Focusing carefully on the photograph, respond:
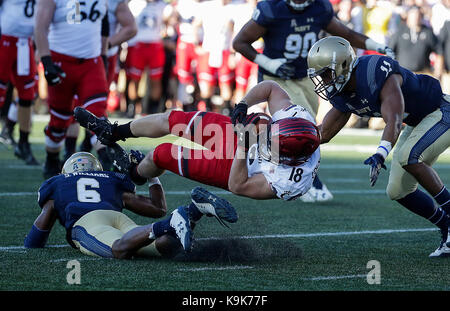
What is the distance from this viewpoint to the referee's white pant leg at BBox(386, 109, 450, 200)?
5.14 metres

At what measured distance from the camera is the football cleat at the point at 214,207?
14.8ft

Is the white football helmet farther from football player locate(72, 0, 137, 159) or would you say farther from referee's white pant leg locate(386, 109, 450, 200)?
referee's white pant leg locate(386, 109, 450, 200)

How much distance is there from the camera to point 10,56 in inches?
357

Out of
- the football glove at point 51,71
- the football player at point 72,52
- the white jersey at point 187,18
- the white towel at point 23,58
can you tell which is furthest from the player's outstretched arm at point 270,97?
the white jersey at point 187,18

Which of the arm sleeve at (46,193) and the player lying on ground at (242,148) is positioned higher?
the player lying on ground at (242,148)

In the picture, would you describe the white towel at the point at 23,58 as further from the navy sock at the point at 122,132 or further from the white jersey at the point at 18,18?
the navy sock at the point at 122,132

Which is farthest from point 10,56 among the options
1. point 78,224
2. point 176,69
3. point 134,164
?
point 176,69

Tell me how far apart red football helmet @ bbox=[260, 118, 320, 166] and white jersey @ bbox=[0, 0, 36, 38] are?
5.17 m

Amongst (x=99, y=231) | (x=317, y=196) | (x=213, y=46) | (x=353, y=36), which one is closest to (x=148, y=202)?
(x=99, y=231)

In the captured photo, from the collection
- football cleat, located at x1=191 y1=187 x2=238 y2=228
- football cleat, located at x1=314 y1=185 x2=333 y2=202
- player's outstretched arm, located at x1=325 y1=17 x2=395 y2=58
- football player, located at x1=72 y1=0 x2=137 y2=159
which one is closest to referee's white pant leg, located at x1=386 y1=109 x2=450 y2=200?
football cleat, located at x1=191 y1=187 x2=238 y2=228

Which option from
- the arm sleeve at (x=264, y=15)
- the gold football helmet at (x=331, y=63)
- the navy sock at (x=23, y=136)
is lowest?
the navy sock at (x=23, y=136)

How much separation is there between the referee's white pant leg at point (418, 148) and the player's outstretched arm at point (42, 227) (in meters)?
2.13

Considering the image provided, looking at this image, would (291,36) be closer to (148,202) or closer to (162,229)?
(148,202)
